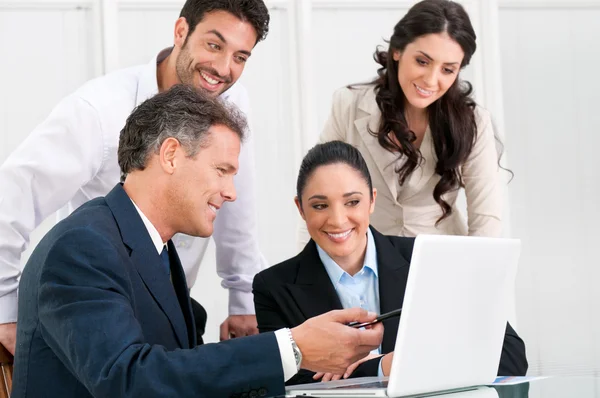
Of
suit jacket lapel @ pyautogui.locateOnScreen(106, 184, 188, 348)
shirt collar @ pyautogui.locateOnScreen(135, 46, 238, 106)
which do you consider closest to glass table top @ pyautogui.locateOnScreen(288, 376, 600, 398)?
suit jacket lapel @ pyautogui.locateOnScreen(106, 184, 188, 348)

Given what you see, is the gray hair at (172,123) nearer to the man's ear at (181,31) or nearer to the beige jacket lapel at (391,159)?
the man's ear at (181,31)

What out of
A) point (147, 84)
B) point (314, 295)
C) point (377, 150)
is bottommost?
point (314, 295)

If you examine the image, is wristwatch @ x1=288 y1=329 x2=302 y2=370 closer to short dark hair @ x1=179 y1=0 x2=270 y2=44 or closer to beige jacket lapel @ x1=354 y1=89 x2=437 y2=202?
short dark hair @ x1=179 y1=0 x2=270 y2=44

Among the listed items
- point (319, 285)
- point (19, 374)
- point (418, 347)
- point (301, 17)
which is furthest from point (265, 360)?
point (301, 17)

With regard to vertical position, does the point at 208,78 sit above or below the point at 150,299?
above

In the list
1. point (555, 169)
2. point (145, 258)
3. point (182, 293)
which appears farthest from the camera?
point (555, 169)

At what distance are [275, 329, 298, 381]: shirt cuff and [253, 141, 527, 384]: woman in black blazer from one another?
78 cm

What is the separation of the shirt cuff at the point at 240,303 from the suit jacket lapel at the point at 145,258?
3.74 feet

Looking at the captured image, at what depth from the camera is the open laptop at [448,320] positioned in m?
1.62

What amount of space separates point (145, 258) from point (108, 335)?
0.90ft

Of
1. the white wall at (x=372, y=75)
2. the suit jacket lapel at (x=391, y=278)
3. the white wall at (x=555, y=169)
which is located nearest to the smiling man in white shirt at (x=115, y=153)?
the suit jacket lapel at (x=391, y=278)

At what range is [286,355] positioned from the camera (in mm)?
1643

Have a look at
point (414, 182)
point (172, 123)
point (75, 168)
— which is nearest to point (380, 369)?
point (172, 123)

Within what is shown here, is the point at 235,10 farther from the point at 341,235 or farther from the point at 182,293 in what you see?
the point at 182,293
